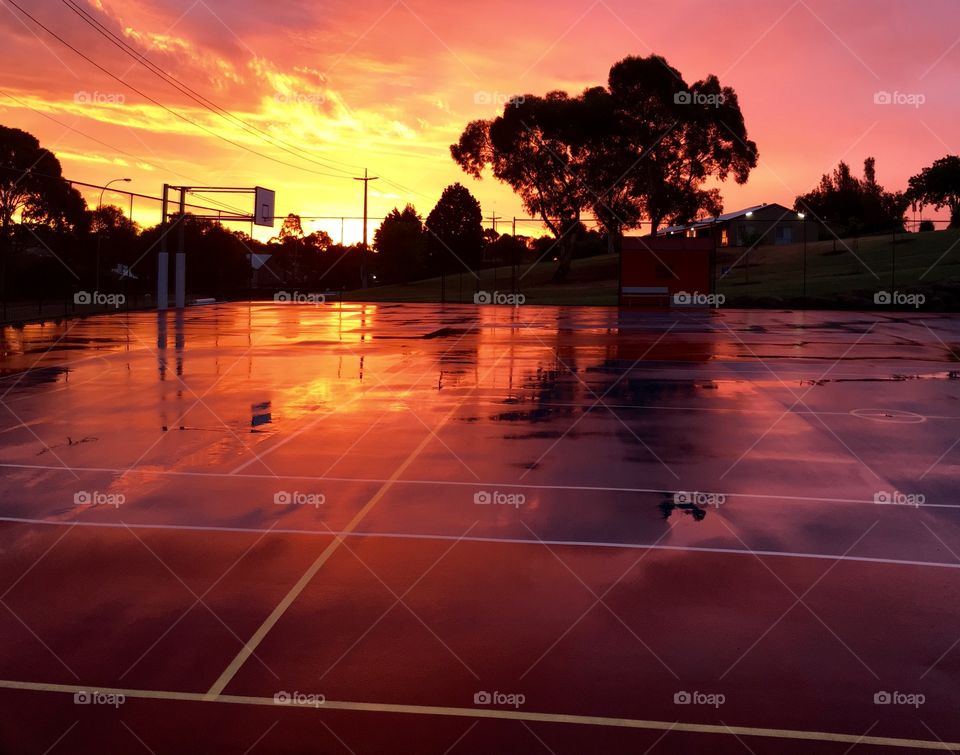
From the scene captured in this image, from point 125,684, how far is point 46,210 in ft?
236

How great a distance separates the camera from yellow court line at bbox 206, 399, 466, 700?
225 inches

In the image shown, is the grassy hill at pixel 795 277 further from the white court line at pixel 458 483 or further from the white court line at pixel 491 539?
the white court line at pixel 491 539

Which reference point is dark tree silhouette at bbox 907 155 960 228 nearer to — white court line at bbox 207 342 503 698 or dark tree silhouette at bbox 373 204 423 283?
dark tree silhouette at bbox 373 204 423 283

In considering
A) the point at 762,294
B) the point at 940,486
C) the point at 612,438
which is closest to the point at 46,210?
the point at 762,294

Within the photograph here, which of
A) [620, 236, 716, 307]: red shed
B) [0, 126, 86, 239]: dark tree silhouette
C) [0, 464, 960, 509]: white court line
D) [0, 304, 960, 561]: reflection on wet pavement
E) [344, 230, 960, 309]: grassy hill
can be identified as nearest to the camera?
[0, 304, 960, 561]: reflection on wet pavement

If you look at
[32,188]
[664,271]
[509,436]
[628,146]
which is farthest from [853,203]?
[509,436]

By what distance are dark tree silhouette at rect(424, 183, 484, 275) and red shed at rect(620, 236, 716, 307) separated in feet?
177

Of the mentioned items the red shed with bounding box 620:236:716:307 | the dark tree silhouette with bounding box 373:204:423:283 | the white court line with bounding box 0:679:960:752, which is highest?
the dark tree silhouette with bounding box 373:204:423:283

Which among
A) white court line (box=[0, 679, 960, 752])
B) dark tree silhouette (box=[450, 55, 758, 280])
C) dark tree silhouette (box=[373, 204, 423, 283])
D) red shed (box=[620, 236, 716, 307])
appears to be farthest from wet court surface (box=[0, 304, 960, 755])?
dark tree silhouette (box=[373, 204, 423, 283])

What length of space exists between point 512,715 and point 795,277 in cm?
6716

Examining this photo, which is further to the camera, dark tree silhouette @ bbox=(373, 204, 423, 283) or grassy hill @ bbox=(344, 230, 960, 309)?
dark tree silhouette @ bbox=(373, 204, 423, 283)

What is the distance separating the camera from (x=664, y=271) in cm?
5791

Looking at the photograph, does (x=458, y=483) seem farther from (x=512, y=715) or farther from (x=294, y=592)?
(x=512, y=715)

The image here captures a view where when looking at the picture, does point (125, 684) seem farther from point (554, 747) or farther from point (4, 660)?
point (554, 747)
